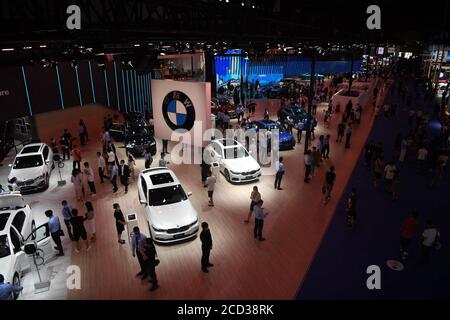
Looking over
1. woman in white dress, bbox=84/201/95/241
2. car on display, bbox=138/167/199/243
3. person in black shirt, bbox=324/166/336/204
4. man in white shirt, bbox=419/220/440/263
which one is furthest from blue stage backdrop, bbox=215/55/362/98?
man in white shirt, bbox=419/220/440/263

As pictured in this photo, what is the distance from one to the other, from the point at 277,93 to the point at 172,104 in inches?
661

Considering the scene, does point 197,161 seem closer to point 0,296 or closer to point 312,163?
point 312,163

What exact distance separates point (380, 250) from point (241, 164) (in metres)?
6.00

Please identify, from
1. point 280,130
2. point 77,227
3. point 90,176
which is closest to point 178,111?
point 280,130

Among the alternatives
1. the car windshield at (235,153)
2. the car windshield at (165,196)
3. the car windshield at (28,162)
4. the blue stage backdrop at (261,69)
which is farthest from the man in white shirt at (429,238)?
the blue stage backdrop at (261,69)

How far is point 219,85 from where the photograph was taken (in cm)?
3366

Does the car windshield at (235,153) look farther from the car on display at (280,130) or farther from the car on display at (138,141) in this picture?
the car on display at (138,141)

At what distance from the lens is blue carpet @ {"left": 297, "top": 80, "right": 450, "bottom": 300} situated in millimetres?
7418

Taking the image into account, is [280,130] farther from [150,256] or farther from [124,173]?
[150,256]

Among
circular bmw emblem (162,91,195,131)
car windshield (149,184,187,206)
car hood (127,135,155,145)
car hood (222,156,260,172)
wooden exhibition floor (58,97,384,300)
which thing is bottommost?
wooden exhibition floor (58,97,384,300)

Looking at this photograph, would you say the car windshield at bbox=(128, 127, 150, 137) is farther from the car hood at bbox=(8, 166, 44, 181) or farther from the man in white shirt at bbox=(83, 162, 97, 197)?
the man in white shirt at bbox=(83, 162, 97, 197)

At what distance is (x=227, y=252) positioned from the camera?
879 centimetres

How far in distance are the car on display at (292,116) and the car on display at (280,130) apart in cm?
268

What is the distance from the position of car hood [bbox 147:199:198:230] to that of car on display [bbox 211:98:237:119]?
14386mm
